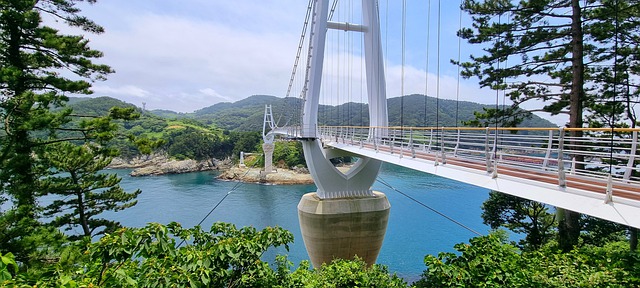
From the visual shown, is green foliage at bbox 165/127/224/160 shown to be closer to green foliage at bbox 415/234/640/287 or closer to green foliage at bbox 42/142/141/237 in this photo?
green foliage at bbox 42/142/141/237

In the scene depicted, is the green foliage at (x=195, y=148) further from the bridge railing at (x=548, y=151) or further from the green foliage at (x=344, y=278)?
the green foliage at (x=344, y=278)

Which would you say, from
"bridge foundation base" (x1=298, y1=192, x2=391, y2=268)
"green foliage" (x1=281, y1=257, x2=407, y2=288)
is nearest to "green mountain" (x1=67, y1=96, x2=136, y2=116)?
"bridge foundation base" (x1=298, y1=192, x2=391, y2=268)

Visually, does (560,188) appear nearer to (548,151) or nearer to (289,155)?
(548,151)

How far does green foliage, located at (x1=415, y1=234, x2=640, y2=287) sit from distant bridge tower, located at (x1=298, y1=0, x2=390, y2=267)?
8127 mm

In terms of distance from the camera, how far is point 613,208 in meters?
2.73

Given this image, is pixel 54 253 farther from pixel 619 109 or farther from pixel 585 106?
pixel 619 109

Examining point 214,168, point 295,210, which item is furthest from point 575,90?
point 214,168

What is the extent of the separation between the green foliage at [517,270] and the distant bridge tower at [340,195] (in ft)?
26.7

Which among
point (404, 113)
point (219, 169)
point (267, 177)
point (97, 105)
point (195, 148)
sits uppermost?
point (97, 105)

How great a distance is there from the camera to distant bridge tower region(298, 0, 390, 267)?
40.3 ft

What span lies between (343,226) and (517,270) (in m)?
8.67

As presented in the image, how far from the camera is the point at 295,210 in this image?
75.6 ft

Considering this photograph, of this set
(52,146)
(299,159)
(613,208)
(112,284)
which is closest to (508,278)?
(613,208)

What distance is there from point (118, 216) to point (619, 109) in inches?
970
